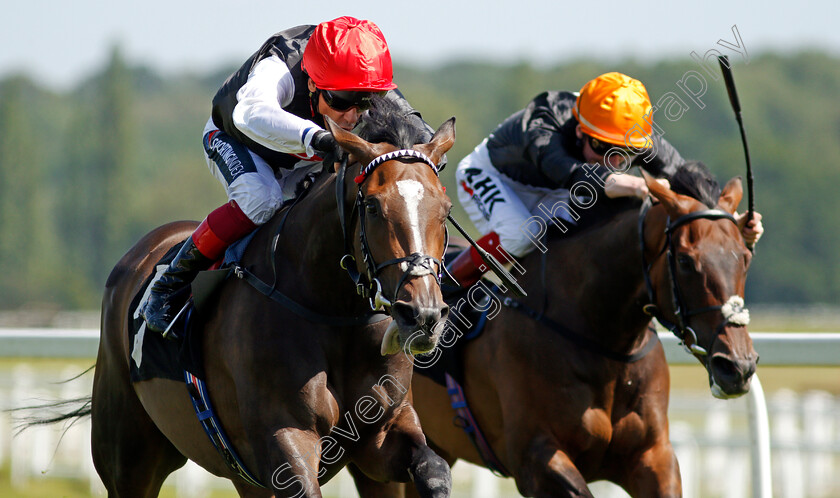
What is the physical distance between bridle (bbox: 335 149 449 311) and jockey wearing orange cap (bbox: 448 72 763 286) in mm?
1503

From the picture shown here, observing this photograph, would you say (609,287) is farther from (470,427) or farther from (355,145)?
(355,145)

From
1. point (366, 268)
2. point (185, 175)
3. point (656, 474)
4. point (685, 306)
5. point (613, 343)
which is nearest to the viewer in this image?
point (366, 268)

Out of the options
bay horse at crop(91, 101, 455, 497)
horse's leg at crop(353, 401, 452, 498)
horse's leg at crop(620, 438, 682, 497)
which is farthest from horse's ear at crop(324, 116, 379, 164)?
horse's leg at crop(620, 438, 682, 497)

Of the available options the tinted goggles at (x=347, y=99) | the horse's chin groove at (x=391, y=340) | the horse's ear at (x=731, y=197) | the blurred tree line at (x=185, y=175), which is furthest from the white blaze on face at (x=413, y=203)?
the blurred tree line at (x=185, y=175)

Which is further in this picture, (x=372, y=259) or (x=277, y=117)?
(x=277, y=117)

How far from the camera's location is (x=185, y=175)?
72.6m

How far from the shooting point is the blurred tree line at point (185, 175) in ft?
199

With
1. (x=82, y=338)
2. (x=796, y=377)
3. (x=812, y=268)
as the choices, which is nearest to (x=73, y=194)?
(x=812, y=268)

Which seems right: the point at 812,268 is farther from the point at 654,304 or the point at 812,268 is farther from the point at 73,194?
the point at 654,304

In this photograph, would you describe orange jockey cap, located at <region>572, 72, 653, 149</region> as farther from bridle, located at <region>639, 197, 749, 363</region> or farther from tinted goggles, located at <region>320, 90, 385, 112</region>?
tinted goggles, located at <region>320, 90, 385, 112</region>

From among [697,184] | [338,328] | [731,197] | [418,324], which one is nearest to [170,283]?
[338,328]

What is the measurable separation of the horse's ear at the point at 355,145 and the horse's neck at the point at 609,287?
5.09ft

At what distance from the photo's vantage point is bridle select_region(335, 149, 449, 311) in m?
2.99

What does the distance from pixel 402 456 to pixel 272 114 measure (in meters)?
1.28
